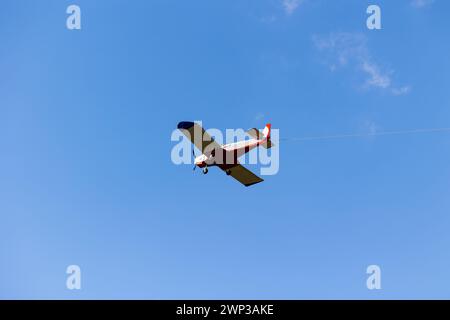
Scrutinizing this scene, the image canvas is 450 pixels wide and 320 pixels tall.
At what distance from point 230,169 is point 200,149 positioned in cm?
395

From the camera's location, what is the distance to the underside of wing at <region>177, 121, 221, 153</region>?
34.6 meters

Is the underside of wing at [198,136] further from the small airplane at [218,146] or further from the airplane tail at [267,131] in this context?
the airplane tail at [267,131]

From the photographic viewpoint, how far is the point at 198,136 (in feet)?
117

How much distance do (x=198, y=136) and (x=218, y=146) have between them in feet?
6.15

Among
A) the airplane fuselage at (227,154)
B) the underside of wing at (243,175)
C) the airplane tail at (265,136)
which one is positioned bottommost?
the underside of wing at (243,175)

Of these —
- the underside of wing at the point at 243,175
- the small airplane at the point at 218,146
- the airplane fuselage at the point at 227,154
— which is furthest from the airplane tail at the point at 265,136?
the underside of wing at the point at 243,175

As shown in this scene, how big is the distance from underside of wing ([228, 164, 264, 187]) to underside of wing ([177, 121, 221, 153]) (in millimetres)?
3981

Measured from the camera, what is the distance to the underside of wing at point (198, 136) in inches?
1361

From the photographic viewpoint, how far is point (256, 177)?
39844 millimetres

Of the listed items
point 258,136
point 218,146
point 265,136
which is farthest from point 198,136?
point 265,136

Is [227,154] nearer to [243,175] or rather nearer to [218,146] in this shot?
[218,146]
